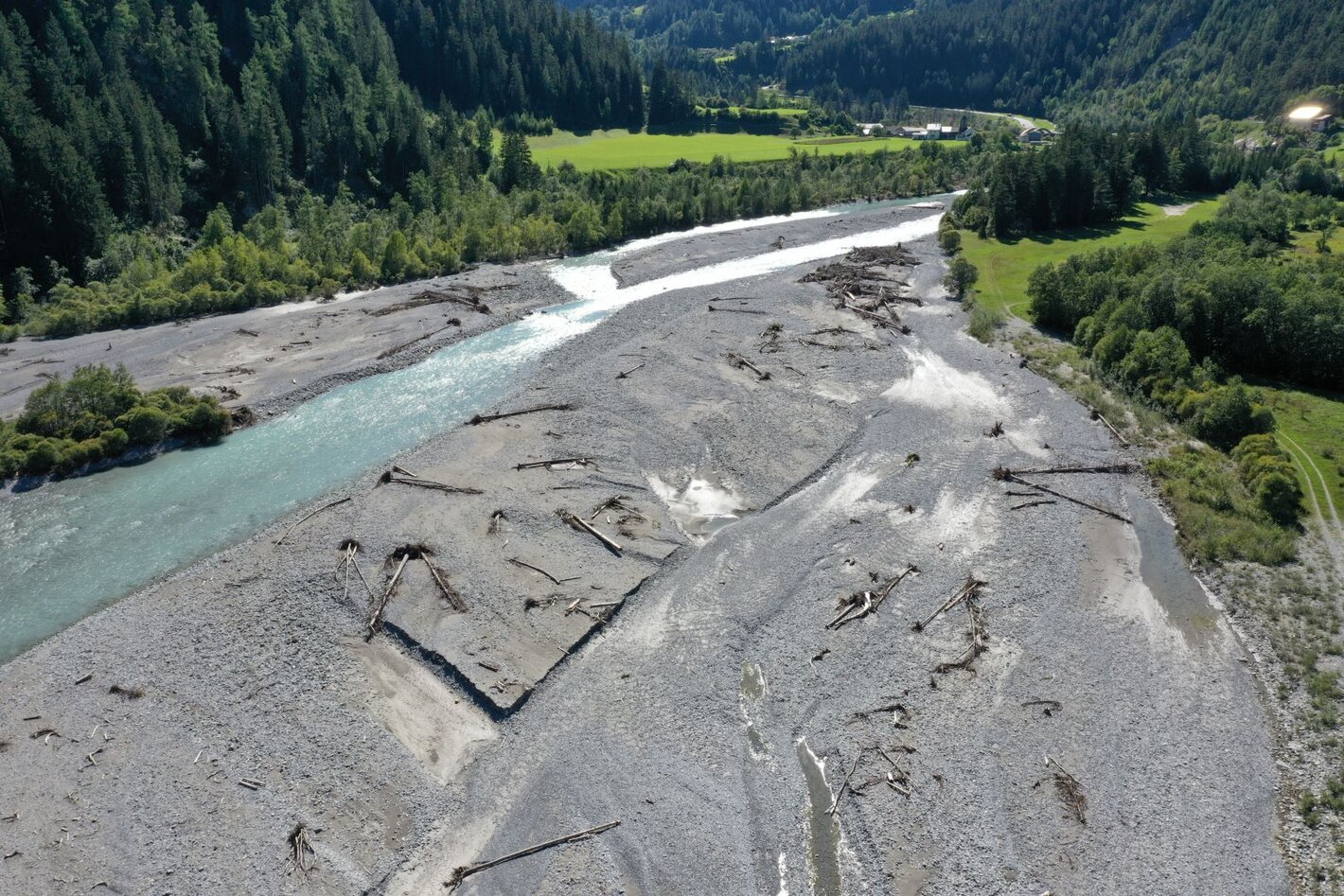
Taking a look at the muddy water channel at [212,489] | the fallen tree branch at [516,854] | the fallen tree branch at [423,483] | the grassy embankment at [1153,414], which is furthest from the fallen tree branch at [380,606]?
the grassy embankment at [1153,414]

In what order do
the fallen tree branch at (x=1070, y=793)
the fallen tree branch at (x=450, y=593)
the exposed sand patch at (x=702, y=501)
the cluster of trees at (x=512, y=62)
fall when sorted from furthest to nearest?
the cluster of trees at (x=512, y=62), the exposed sand patch at (x=702, y=501), the fallen tree branch at (x=450, y=593), the fallen tree branch at (x=1070, y=793)

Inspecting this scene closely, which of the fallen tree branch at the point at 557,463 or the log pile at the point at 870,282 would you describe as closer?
the fallen tree branch at the point at 557,463

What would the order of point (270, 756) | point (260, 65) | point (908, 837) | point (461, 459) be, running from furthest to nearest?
point (260, 65)
point (461, 459)
point (270, 756)
point (908, 837)

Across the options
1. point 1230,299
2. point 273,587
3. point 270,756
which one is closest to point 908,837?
point 270,756

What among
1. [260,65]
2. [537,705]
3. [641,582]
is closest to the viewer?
[537,705]

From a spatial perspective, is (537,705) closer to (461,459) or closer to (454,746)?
(454,746)

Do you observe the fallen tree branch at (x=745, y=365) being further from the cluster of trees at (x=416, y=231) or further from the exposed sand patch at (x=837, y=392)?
the cluster of trees at (x=416, y=231)
